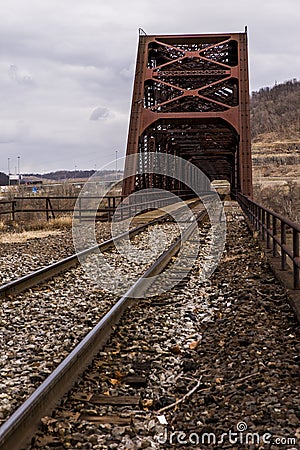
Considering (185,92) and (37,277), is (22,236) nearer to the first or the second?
(37,277)

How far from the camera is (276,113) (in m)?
180

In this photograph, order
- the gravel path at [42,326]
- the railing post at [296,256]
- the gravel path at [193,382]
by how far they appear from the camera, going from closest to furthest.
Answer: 1. the gravel path at [193,382]
2. the gravel path at [42,326]
3. the railing post at [296,256]

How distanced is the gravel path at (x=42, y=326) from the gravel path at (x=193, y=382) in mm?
416

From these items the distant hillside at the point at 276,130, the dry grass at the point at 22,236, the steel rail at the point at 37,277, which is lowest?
the steel rail at the point at 37,277

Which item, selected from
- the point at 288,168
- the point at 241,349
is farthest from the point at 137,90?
the point at 288,168

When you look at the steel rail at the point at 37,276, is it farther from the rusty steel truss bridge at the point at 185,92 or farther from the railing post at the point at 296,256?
the rusty steel truss bridge at the point at 185,92

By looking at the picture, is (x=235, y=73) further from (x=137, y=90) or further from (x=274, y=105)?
(x=274, y=105)

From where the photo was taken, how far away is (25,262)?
12.1 m

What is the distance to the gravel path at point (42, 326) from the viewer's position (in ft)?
16.6

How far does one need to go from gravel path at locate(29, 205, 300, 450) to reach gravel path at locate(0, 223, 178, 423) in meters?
0.42

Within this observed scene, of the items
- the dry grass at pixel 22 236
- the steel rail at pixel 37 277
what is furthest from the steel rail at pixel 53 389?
the dry grass at pixel 22 236

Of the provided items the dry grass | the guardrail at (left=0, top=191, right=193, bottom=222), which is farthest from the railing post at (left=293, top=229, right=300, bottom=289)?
the guardrail at (left=0, top=191, right=193, bottom=222)

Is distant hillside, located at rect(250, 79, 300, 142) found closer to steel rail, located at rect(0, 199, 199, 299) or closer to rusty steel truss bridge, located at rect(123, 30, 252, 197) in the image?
rusty steel truss bridge, located at rect(123, 30, 252, 197)

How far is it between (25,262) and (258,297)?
217 inches
